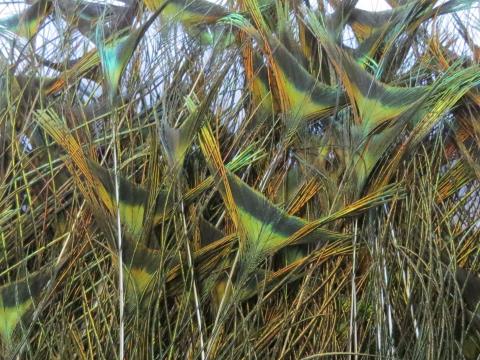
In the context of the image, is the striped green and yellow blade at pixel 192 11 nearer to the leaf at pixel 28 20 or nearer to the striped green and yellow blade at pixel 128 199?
the leaf at pixel 28 20

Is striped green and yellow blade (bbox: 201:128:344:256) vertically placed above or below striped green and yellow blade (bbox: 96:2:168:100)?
below

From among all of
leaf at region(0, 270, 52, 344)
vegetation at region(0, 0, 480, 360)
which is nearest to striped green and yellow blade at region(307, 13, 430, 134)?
vegetation at region(0, 0, 480, 360)

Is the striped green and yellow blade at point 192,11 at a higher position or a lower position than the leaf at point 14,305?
higher

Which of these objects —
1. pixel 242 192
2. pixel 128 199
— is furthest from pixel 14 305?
pixel 242 192

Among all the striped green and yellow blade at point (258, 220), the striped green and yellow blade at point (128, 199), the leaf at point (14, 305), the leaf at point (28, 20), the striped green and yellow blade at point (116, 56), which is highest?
the leaf at point (28, 20)

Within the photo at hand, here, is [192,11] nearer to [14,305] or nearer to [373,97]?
[373,97]

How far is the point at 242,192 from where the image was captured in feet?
2.97

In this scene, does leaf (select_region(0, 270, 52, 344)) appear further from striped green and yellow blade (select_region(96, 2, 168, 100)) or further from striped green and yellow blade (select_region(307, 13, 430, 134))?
striped green and yellow blade (select_region(307, 13, 430, 134))

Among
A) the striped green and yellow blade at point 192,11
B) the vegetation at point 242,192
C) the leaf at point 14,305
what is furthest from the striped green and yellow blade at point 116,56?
the leaf at point 14,305

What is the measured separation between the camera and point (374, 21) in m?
1.11

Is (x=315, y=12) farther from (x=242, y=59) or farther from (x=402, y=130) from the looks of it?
(x=402, y=130)

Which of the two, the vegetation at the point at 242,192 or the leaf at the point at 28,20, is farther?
the leaf at the point at 28,20

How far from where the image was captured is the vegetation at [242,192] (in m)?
0.90

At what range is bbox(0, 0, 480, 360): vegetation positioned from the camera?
90 centimetres
